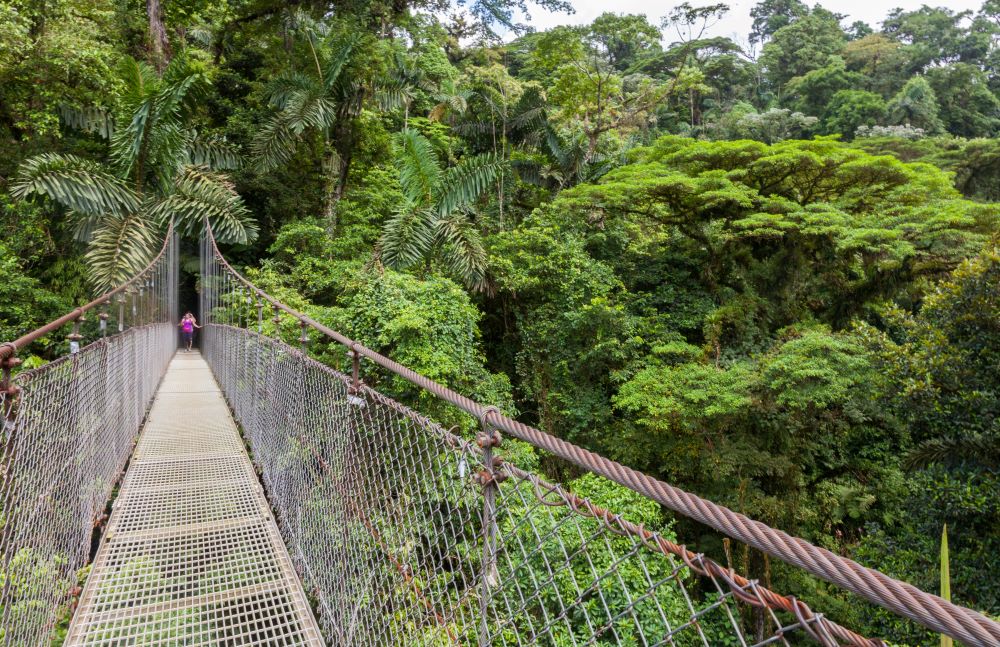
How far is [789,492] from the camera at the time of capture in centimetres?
698

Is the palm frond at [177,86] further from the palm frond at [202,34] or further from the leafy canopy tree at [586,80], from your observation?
the leafy canopy tree at [586,80]

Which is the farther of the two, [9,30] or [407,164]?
[407,164]

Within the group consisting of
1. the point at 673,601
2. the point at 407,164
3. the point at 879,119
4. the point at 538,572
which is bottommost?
the point at 673,601

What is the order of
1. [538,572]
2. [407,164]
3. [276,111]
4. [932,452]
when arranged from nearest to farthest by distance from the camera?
[538,572], [932,452], [407,164], [276,111]

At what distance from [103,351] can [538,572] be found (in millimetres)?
3463

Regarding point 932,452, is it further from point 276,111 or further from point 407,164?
point 276,111

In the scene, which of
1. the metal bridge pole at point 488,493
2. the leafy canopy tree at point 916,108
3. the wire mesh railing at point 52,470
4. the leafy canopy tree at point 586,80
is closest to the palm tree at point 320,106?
the leafy canopy tree at point 586,80

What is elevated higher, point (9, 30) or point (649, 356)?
point (9, 30)

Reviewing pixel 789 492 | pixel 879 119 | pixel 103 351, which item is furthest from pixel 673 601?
pixel 879 119

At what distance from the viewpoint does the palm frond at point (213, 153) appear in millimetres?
9359

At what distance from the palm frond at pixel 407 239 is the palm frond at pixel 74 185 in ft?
13.0

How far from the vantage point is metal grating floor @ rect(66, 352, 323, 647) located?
1.69 m

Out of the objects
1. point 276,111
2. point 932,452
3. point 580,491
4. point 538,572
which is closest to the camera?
point 538,572

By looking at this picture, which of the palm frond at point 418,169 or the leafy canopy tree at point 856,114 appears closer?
the palm frond at point 418,169
